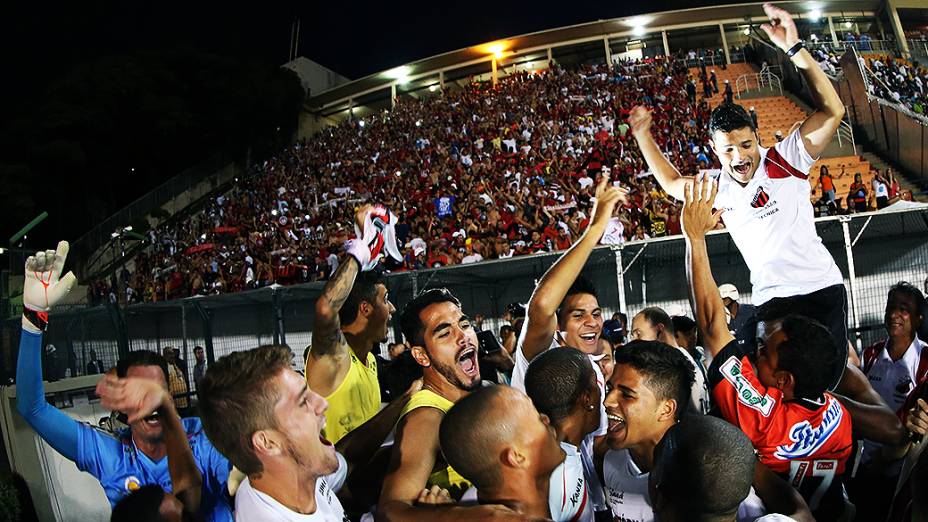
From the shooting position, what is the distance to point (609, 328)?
7.50 m

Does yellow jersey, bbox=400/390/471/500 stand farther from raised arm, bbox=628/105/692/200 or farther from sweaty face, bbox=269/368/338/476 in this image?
raised arm, bbox=628/105/692/200

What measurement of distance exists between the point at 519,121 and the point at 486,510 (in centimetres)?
2318

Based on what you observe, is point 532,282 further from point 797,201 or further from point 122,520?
point 122,520

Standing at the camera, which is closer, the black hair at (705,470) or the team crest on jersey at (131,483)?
the black hair at (705,470)

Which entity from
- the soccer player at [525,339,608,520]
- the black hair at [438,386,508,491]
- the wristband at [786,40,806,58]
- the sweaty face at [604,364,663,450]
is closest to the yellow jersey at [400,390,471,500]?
the soccer player at [525,339,608,520]

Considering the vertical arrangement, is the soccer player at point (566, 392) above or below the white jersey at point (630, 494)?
above

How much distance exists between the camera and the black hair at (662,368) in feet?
9.11

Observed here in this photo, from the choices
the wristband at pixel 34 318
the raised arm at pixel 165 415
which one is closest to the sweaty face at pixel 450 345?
the raised arm at pixel 165 415

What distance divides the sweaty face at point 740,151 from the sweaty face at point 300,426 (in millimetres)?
2785

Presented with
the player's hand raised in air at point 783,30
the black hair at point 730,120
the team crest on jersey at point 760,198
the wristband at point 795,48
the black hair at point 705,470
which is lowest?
the black hair at point 705,470

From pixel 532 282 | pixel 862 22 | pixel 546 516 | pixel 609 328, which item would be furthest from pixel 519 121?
pixel 546 516

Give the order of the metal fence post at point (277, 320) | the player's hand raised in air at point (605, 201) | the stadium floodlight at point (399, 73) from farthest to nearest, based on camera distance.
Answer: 1. the stadium floodlight at point (399, 73)
2. the metal fence post at point (277, 320)
3. the player's hand raised in air at point (605, 201)

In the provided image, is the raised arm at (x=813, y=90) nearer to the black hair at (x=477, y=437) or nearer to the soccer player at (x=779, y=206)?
the soccer player at (x=779, y=206)

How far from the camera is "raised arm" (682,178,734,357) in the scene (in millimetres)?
3178
